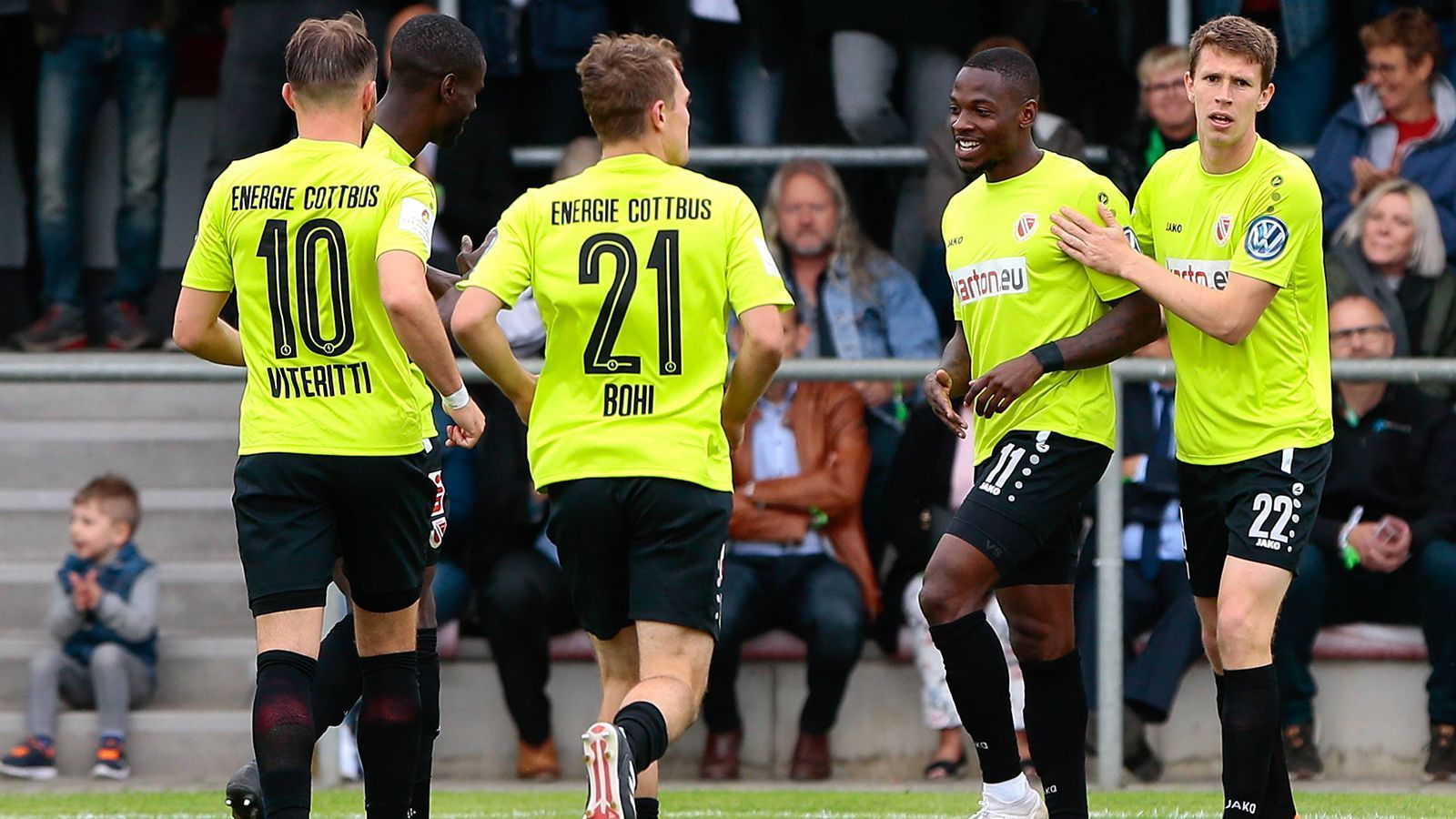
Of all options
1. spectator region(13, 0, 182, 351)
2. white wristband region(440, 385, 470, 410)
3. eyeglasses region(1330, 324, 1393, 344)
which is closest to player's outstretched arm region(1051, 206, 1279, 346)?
white wristband region(440, 385, 470, 410)

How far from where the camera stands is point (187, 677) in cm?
824

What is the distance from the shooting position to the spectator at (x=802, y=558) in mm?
7754

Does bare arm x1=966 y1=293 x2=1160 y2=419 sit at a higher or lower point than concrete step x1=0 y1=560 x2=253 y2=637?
higher

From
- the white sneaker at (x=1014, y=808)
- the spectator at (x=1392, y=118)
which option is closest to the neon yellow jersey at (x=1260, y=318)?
the white sneaker at (x=1014, y=808)

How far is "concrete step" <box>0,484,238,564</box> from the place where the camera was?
8.89m

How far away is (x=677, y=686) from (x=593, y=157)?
397 cm

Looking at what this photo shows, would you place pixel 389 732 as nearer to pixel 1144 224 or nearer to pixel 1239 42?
pixel 1144 224

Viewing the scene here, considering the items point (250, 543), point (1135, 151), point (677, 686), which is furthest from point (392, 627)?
point (1135, 151)

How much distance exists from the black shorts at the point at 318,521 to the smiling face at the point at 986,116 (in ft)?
5.35

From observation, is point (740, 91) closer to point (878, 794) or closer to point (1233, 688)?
point (878, 794)

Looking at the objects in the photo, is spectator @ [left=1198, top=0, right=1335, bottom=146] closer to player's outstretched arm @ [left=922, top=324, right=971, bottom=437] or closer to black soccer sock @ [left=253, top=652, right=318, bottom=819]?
player's outstretched arm @ [left=922, top=324, right=971, bottom=437]

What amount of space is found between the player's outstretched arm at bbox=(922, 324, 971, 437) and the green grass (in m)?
1.55

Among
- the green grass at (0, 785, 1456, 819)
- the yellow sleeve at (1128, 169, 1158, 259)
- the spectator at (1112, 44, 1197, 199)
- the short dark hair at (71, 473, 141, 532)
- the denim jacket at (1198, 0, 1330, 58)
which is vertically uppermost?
the denim jacket at (1198, 0, 1330, 58)

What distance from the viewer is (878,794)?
24.1ft
